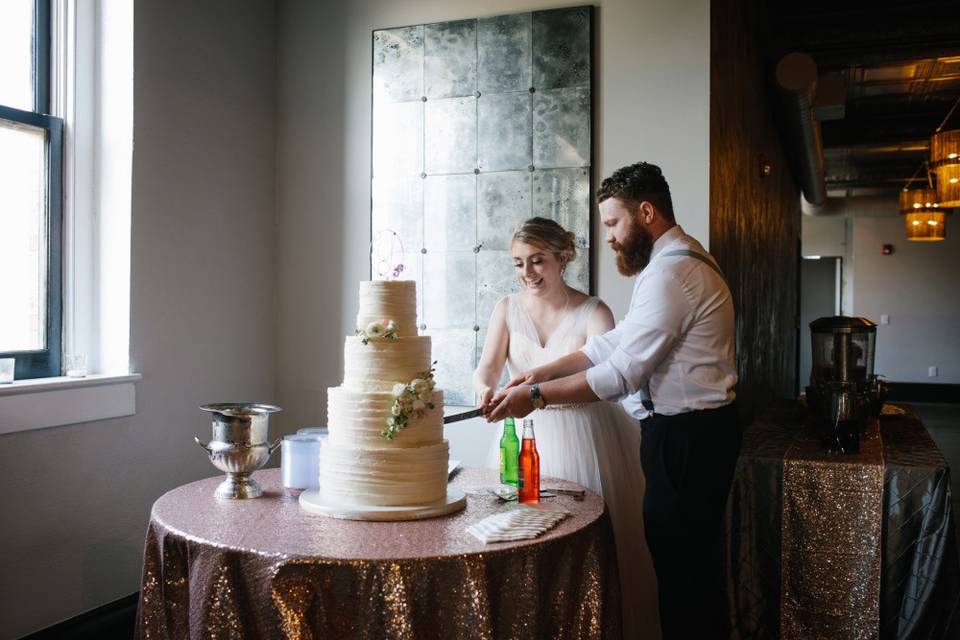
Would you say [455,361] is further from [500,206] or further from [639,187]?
[639,187]

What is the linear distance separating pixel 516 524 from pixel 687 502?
683 millimetres

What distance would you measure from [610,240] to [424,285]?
1.39 metres

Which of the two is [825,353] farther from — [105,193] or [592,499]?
[105,193]

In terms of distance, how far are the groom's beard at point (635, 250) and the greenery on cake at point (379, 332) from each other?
861 mm

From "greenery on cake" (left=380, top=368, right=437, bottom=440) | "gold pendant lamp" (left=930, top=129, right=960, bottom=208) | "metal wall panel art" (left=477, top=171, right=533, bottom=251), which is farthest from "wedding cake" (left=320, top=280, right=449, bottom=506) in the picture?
"gold pendant lamp" (left=930, top=129, right=960, bottom=208)

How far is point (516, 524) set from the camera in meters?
2.00

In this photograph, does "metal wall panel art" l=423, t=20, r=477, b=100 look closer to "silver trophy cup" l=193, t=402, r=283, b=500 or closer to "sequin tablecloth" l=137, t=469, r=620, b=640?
"silver trophy cup" l=193, t=402, r=283, b=500

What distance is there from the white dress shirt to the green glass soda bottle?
282mm

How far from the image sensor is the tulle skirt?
10.1 feet

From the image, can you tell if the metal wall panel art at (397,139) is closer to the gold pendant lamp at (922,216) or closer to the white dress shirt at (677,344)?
the white dress shirt at (677,344)

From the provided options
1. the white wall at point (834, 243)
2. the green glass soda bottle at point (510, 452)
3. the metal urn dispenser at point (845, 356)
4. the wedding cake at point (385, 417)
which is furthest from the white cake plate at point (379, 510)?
the white wall at point (834, 243)

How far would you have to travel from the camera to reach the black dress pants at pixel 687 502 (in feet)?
8.01

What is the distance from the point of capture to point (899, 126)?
32.1 feet

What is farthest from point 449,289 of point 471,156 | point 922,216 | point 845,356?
point 922,216
